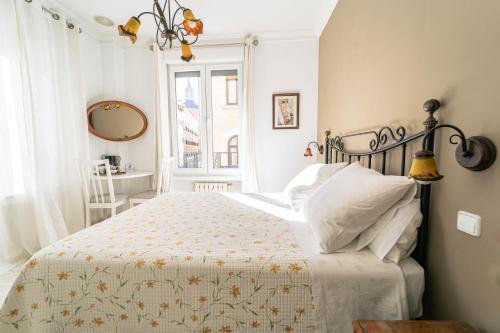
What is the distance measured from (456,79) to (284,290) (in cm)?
107

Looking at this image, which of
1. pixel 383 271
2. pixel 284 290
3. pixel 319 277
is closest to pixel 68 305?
pixel 284 290

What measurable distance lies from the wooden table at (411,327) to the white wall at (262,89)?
263 centimetres

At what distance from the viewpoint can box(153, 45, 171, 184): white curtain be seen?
3279mm

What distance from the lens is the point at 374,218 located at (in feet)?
3.38

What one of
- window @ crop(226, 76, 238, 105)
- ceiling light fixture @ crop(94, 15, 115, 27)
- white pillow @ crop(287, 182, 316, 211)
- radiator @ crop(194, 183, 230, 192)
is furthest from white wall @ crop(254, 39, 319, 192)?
ceiling light fixture @ crop(94, 15, 115, 27)

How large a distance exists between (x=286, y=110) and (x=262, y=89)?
48 cm

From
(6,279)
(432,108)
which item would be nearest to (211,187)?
(6,279)

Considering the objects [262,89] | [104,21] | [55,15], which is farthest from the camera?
[262,89]

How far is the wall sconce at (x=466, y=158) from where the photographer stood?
2.29ft

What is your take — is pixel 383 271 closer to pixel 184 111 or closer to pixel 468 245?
pixel 468 245

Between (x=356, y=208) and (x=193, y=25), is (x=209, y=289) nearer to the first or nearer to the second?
(x=356, y=208)

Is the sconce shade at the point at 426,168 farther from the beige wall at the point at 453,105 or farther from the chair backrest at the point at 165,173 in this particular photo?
the chair backrest at the point at 165,173

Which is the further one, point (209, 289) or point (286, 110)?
point (286, 110)

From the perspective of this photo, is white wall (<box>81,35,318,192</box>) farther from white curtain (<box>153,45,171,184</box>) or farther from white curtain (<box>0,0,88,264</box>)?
white curtain (<box>0,0,88,264</box>)
